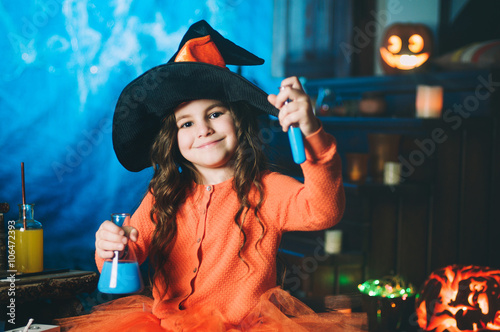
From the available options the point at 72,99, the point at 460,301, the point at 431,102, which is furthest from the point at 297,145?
the point at 431,102

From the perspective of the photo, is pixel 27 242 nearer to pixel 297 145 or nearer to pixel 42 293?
pixel 42 293

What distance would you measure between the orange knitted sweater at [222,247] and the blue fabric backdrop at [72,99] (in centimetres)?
54

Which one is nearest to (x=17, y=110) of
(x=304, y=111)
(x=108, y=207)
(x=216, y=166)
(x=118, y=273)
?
(x=108, y=207)

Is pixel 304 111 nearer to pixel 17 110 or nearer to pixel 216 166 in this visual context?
pixel 216 166

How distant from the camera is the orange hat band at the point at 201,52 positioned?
1.35 m

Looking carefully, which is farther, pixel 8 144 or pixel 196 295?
pixel 8 144

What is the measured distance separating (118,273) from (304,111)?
54 cm

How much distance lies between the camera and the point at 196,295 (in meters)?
1.36

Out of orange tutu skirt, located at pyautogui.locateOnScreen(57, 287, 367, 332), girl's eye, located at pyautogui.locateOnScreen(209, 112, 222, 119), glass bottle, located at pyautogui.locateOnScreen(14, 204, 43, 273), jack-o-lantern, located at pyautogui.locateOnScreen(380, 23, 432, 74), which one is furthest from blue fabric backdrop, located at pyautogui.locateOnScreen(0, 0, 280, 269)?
jack-o-lantern, located at pyautogui.locateOnScreen(380, 23, 432, 74)

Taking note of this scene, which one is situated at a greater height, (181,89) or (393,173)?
(181,89)

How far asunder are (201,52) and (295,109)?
427mm

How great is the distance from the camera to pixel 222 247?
1.38 meters

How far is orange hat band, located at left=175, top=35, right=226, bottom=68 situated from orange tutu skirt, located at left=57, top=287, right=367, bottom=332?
2.06 feet

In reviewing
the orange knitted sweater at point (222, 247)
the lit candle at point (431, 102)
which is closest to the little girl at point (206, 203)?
the orange knitted sweater at point (222, 247)
